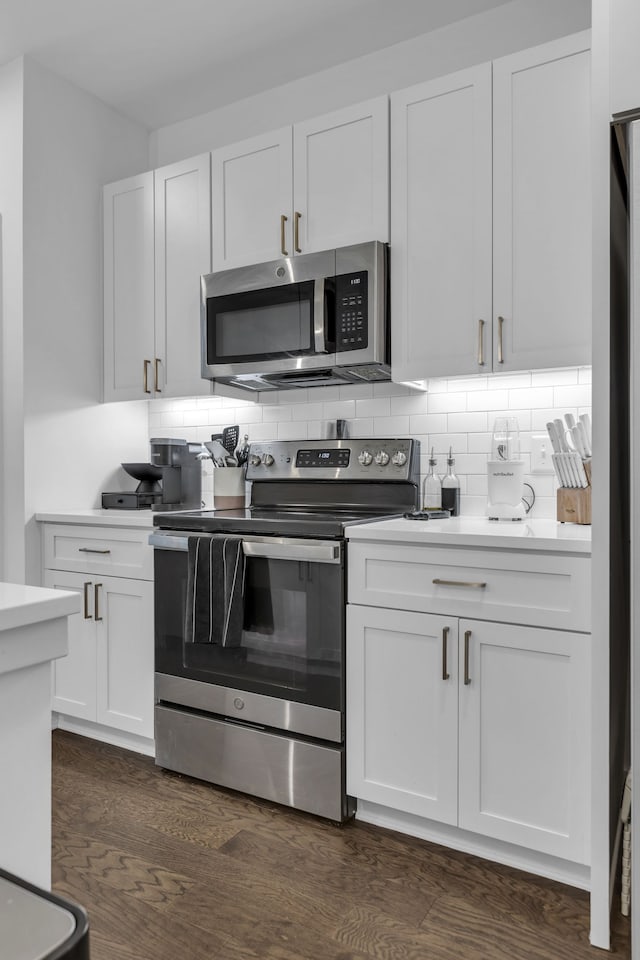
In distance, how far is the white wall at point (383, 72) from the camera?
2.53 metres

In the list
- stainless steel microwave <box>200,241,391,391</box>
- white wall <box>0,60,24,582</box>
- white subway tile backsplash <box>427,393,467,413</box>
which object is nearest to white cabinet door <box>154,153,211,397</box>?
stainless steel microwave <box>200,241,391,391</box>

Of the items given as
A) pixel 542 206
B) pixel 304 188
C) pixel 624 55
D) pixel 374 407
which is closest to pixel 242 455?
pixel 374 407

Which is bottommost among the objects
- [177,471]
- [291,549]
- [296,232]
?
[291,549]

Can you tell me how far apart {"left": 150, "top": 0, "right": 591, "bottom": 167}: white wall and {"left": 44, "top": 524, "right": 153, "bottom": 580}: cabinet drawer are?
1.95 m

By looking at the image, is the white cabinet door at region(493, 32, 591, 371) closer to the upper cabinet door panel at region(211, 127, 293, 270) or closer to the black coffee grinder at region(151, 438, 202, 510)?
the upper cabinet door panel at region(211, 127, 293, 270)

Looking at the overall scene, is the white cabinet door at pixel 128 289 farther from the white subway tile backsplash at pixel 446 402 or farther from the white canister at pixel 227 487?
the white subway tile backsplash at pixel 446 402

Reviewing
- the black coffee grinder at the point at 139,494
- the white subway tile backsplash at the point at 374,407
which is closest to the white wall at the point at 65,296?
the black coffee grinder at the point at 139,494

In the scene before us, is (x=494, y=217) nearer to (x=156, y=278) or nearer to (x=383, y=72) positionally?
(x=383, y=72)

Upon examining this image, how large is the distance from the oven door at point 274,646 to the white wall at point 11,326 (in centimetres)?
85

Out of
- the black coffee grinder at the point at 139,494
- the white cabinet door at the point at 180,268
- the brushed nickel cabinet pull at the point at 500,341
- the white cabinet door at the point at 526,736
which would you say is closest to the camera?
the white cabinet door at the point at 526,736

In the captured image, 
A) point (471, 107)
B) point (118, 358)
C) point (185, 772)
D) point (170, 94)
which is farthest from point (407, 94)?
point (185, 772)

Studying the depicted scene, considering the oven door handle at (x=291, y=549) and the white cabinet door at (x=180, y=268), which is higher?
the white cabinet door at (x=180, y=268)

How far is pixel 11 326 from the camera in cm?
302

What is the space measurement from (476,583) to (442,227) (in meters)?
1.23
